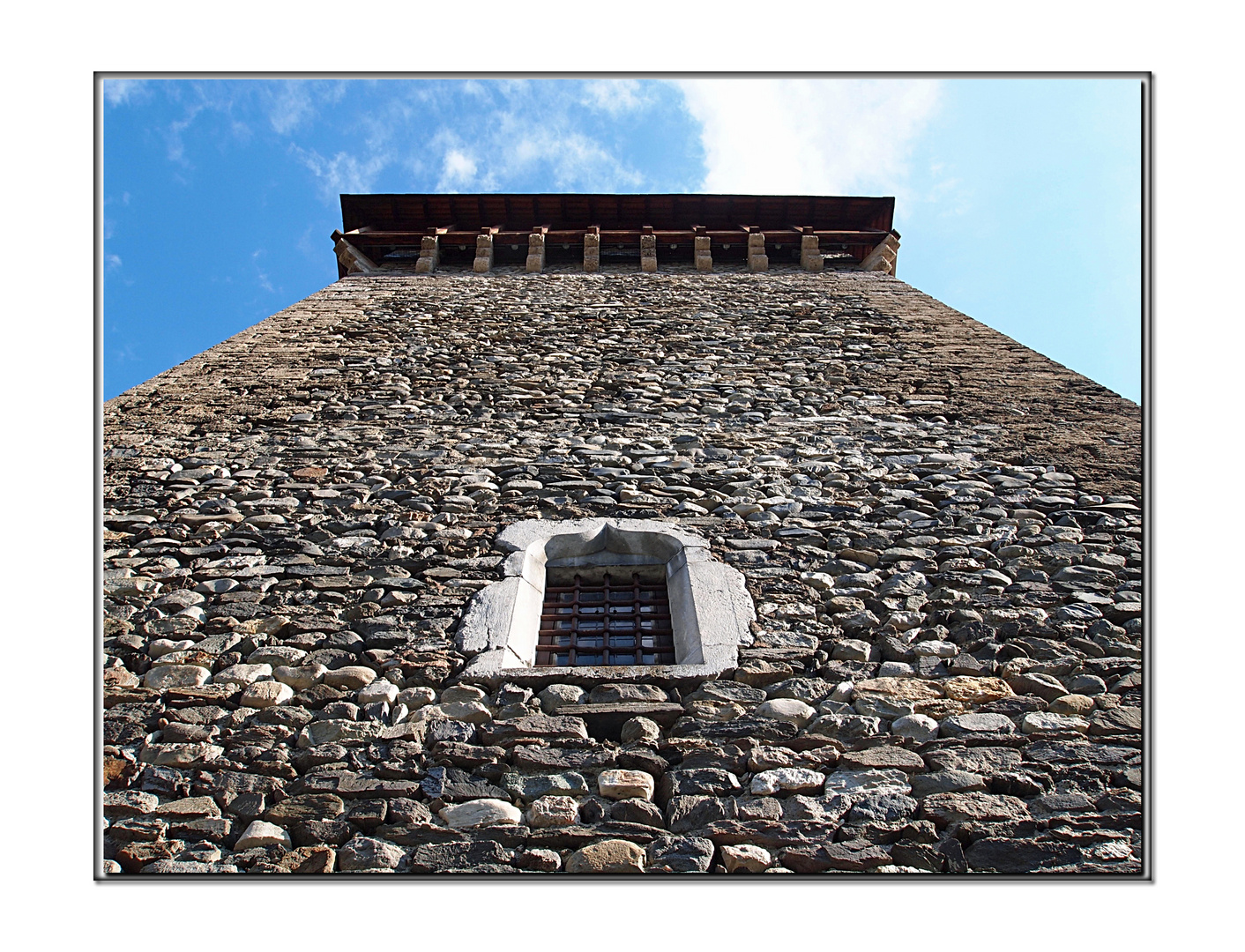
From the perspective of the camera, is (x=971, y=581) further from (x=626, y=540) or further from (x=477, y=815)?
(x=477, y=815)

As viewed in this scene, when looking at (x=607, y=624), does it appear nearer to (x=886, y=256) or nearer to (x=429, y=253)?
(x=429, y=253)

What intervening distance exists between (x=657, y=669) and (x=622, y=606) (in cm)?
76

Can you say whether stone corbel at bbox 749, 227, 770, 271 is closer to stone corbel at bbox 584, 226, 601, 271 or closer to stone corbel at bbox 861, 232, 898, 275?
stone corbel at bbox 861, 232, 898, 275

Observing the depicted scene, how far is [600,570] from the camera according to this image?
13.3 feet

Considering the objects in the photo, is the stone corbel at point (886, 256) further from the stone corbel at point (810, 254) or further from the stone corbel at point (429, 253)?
the stone corbel at point (429, 253)

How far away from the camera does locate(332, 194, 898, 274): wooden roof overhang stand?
9.91m

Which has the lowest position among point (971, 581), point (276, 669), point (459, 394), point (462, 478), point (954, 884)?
point (954, 884)

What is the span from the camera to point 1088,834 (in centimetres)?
239

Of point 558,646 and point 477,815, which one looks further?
point 558,646

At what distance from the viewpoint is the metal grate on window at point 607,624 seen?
11.7 feet

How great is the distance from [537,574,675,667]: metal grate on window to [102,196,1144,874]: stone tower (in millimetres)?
22

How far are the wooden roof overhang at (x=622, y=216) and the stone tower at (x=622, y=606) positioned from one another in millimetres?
3234

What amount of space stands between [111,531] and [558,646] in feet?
7.45
